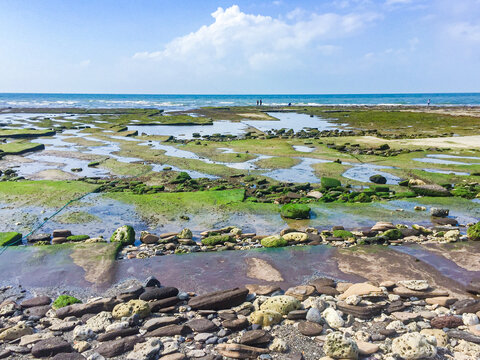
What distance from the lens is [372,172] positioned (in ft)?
76.2

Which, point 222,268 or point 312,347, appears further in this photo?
point 222,268

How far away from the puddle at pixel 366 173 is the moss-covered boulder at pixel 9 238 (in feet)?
55.2

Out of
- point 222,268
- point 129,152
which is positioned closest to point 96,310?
point 222,268

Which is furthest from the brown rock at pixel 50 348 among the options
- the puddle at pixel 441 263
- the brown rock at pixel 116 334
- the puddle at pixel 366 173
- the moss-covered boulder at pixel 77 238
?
the puddle at pixel 366 173

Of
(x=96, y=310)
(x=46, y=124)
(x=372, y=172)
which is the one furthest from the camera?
(x=46, y=124)

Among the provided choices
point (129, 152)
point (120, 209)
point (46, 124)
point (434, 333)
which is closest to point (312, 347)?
point (434, 333)

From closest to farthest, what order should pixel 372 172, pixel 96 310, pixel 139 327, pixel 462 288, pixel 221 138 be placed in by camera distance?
1. pixel 139 327
2. pixel 96 310
3. pixel 462 288
4. pixel 372 172
5. pixel 221 138

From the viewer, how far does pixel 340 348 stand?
247 inches

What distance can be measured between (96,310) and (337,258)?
6841 mm

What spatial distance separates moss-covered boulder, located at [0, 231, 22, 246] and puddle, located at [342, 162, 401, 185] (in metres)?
16.8

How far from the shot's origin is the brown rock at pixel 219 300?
8156 mm

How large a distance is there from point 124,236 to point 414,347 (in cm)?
918

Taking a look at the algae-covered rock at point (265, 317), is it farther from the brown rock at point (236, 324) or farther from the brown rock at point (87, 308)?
the brown rock at point (87, 308)

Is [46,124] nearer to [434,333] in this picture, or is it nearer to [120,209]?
[120,209]
